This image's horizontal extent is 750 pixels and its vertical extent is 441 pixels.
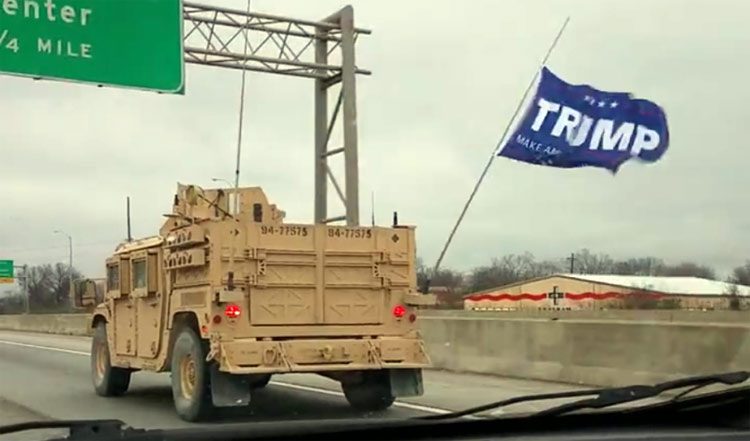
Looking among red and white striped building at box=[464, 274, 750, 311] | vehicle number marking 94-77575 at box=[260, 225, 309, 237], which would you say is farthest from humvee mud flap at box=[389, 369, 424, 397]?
red and white striped building at box=[464, 274, 750, 311]

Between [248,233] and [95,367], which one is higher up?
[248,233]

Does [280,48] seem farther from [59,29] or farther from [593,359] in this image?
[593,359]

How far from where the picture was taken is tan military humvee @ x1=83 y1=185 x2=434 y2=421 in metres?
11.0

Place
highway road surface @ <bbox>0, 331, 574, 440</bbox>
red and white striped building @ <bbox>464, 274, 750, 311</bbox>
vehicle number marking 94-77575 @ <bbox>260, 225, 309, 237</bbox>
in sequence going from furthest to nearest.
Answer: red and white striped building @ <bbox>464, 274, 750, 311</bbox>, highway road surface @ <bbox>0, 331, 574, 440</bbox>, vehicle number marking 94-77575 @ <bbox>260, 225, 309, 237</bbox>

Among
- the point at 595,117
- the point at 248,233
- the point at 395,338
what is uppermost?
the point at 595,117

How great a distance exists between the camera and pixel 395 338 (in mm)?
11750

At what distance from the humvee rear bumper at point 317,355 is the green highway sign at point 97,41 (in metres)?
6.40

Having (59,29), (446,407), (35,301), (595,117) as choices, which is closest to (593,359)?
(446,407)

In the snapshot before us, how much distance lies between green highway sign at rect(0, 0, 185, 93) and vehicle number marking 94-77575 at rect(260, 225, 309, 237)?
5.56 m

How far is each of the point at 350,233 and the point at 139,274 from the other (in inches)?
125

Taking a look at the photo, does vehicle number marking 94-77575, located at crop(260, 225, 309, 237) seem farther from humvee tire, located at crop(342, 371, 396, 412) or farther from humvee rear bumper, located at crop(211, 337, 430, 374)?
humvee tire, located at crop(342, 371, 396, 412)

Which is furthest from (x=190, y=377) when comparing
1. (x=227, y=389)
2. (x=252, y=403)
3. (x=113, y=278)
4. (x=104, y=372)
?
(x=104, y=372)

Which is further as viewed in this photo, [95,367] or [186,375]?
[95,367]

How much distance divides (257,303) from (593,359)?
550 cm
